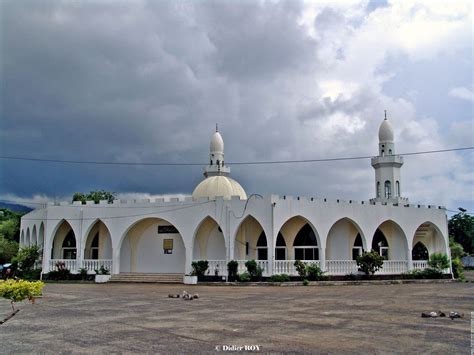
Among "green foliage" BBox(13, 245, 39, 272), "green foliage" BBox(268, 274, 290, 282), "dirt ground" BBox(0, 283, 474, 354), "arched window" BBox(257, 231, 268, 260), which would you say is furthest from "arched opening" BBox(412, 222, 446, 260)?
"green foliage" BBox(13, 245, 39, 272)

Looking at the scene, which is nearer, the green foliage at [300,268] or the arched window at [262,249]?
the green foliage at [300,268]

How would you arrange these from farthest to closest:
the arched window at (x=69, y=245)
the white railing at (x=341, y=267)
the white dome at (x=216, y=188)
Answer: the arched window at (x=69, y=245), the white dome at (x=216, y=188), the white railing at (x=341, y=267)

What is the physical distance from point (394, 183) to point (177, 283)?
14038mm

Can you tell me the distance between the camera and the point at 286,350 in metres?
7.70

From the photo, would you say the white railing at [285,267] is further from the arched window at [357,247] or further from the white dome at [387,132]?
the white dome at [387,132]

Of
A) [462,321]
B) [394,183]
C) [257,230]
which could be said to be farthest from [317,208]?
[462,321]

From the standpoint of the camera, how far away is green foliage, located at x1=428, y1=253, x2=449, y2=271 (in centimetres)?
2581

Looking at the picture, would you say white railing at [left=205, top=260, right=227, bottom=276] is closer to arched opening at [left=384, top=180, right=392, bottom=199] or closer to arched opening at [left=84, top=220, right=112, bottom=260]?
arched opening at [left=84, top=220, right=112, bottom=260]

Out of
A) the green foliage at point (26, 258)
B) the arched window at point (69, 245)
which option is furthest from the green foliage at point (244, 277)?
the green foliage at point (26, 258)

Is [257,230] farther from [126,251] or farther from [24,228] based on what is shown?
[24,228]

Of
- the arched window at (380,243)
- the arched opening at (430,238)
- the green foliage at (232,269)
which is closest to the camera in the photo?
the green foliage at (232,269)

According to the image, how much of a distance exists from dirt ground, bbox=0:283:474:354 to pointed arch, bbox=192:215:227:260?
906 centimetres

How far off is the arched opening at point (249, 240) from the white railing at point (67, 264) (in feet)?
28.4

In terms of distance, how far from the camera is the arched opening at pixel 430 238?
28453 mm
